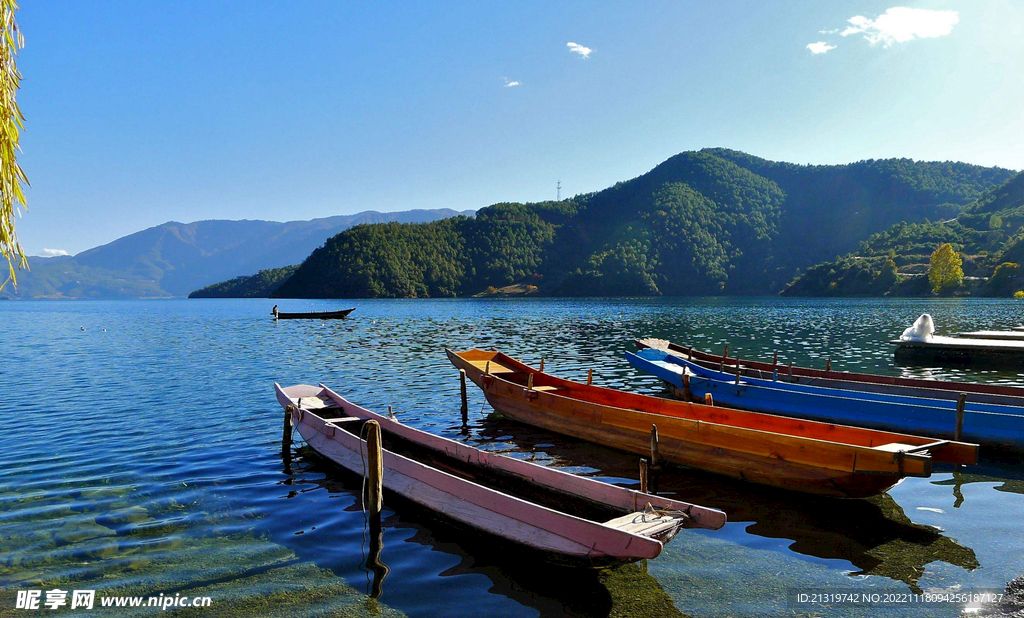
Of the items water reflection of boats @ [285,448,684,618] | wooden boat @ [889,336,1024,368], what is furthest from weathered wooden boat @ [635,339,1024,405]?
water reflection of boats @ [285,448,684,618]

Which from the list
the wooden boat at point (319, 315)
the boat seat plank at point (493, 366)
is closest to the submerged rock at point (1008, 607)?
the boat seat plank at point (493, 366)

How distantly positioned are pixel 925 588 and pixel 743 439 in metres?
4.05

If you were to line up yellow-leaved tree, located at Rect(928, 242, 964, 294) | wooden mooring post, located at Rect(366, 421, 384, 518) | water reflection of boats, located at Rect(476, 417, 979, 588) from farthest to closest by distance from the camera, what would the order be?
yellow-leaved tree, located at Rect(928, 242, 964, 294) → wooden mooring post, located at Rect(366, 421, 384, 518) → water reflection of boats, located at Rect(476, 417, 979, 588)

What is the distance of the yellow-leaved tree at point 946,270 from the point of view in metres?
115

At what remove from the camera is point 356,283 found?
191 meters

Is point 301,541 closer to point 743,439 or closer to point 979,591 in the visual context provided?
point 743,439

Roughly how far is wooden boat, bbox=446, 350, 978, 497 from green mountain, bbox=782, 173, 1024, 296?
13262 cm

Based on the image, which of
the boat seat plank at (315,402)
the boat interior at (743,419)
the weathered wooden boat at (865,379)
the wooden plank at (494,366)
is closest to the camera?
the boat interior at (743,419)

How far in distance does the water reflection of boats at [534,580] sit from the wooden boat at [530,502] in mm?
489

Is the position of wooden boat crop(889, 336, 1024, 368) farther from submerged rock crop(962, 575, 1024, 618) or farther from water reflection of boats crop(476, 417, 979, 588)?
submerged rock crop(962, 575, 1024, 618)

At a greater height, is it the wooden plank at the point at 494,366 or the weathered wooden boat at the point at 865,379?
the wooden plank at the point at 494,366

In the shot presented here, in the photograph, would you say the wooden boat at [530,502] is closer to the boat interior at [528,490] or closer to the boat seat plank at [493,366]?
the boat interior at [528,490]

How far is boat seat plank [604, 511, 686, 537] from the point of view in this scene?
23.7 feet

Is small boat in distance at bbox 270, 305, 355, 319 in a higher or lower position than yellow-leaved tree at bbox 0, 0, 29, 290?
lower
